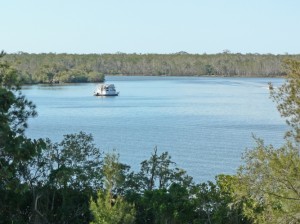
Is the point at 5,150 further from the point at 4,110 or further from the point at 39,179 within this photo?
the point at 39,179

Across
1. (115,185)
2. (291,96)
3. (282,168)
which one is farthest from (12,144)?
(291,96)

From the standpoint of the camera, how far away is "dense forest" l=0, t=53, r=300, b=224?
11188 mm

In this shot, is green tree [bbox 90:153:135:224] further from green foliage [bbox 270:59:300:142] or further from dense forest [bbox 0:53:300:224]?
green foliage [bbox 270:59:300:142]

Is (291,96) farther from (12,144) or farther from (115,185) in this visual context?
(115,185)

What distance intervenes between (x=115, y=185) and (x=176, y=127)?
28.6 metres

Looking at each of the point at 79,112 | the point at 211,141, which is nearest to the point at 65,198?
the point at 211,141

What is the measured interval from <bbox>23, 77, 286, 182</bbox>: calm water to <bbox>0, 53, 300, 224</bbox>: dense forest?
27.4 ft

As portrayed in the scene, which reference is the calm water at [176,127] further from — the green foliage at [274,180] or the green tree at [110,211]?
the green foliage at [274,180]

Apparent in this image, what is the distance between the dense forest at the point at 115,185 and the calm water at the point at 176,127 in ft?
27.4

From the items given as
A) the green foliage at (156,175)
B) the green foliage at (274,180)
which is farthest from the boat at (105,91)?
the green foliage at (274,180)

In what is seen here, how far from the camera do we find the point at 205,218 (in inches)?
601

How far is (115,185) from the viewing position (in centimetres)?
1568

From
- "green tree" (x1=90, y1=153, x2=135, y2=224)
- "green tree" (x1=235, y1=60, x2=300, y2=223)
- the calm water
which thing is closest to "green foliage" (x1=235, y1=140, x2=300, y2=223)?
"green tree" (x1=235, y1=60, x2=300, y2=223)

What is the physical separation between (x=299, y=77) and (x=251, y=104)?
2124 inches
